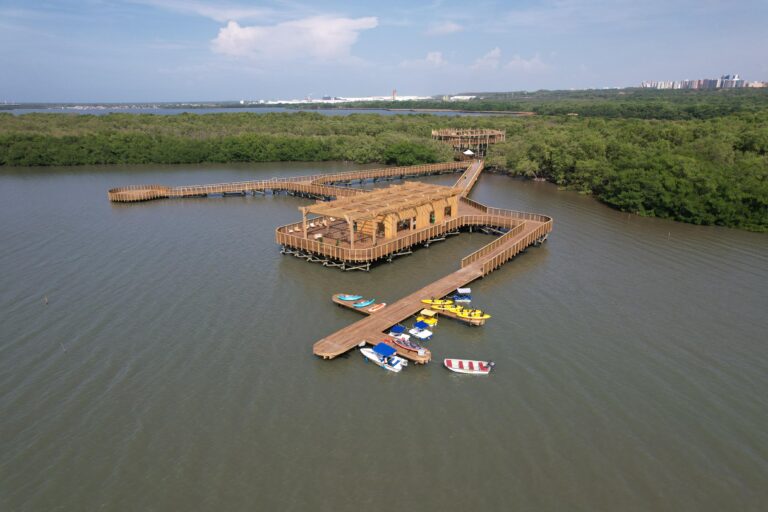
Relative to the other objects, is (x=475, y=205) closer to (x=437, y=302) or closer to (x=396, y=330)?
(x=437, y=302)

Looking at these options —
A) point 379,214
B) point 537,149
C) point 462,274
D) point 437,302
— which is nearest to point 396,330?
point 437,302

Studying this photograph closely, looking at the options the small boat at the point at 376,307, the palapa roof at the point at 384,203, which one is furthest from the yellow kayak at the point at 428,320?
the palapa roof at the point at 384,203

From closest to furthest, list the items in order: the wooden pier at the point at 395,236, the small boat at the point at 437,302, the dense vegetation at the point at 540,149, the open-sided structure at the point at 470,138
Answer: the wooden pier at the point at 395,236, the small boat at the point at 437,302, the dense vegetation at the point at 540,149, the open-sided structure at the point at 470,138

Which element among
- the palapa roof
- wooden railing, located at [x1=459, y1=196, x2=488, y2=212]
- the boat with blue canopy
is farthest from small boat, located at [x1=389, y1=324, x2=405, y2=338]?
wooden railing, located at [x1=459, y1=196, x2=488, y2=212]

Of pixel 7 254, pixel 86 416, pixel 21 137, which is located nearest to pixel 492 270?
pixel 86 416

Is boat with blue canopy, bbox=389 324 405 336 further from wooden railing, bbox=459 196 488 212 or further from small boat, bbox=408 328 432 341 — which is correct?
wooden railing, bbox=459 196 488 212

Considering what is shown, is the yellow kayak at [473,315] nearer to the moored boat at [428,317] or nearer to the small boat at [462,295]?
the moored boat at [428,317]
